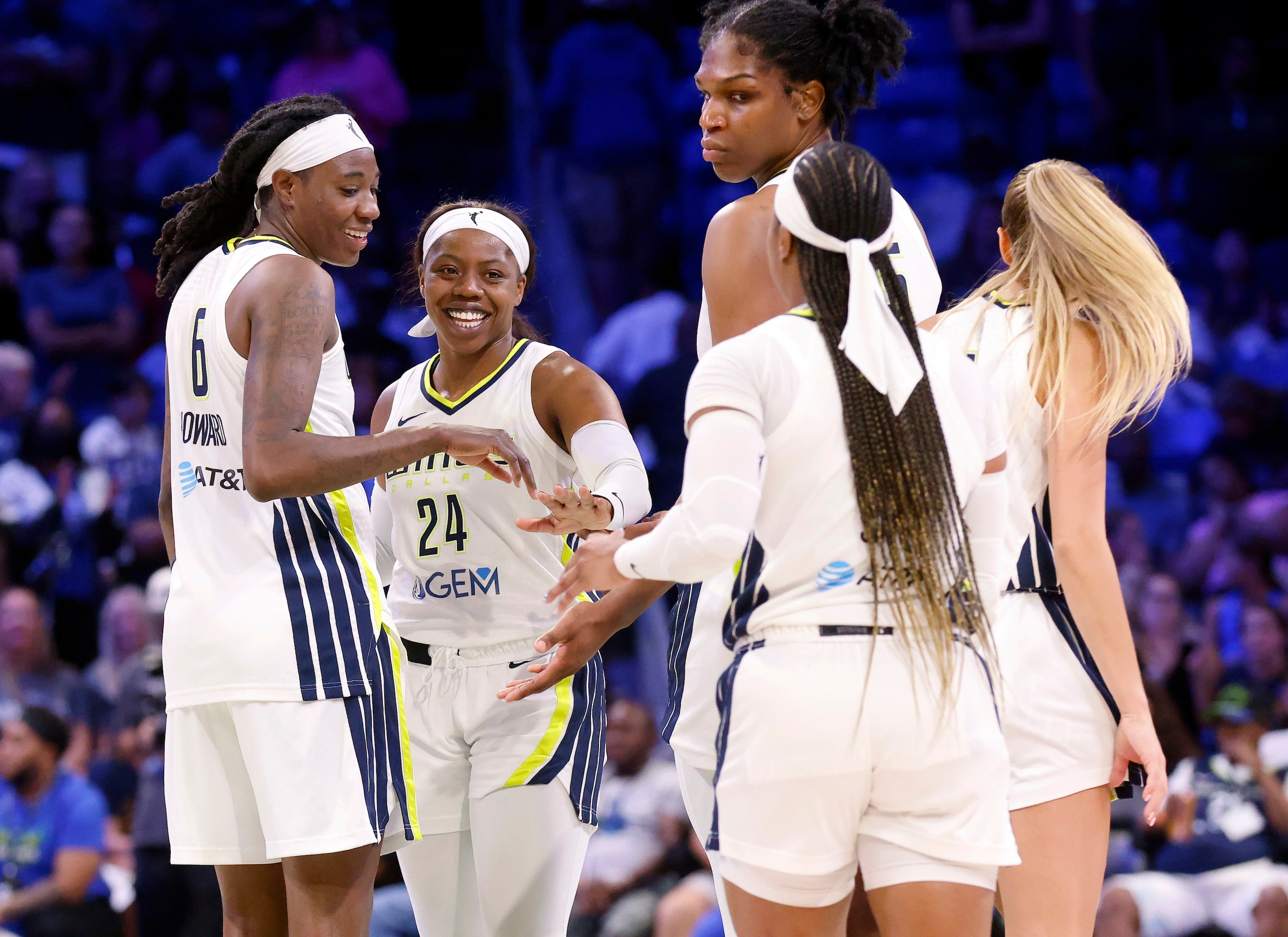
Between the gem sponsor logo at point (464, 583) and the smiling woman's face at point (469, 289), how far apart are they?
56 cm

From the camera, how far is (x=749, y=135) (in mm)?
→ 2779

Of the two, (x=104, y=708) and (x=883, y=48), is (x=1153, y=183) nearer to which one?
(x=883, y=48)

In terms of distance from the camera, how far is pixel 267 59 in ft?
24.9

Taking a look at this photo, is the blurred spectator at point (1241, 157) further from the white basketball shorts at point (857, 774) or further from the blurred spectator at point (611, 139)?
the white basketball shorts at point (857, 774)

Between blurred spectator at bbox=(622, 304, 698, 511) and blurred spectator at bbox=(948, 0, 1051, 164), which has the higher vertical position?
blurred spectator at bbox=(948, 0, 1051, 164)

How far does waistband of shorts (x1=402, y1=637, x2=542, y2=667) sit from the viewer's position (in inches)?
123

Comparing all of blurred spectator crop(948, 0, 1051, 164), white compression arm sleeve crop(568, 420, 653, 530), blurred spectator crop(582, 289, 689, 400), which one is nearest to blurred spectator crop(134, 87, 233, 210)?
blurred spectator crop(582, 289, 689, 400)

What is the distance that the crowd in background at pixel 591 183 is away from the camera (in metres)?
6.46

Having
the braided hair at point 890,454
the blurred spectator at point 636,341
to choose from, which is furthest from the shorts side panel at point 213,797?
the blurred spectator at point 636,341

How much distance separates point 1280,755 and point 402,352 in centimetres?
444

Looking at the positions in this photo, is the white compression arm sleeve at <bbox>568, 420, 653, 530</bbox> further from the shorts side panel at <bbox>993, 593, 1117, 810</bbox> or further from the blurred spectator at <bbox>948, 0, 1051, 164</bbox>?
the blurred spectator at <bbox>948, 0, 1051, 164</bbox>

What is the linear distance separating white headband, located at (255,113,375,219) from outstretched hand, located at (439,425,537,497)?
66 cm

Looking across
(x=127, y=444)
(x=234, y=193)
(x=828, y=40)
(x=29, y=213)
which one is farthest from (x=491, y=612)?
(x=29, y=213)

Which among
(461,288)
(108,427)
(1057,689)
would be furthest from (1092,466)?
(108,427)
